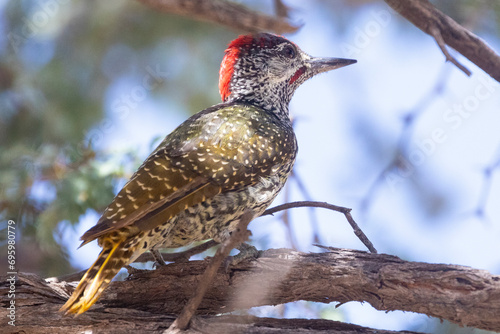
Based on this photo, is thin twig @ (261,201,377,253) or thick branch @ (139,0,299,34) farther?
thick branch @ (139,0,299,34)

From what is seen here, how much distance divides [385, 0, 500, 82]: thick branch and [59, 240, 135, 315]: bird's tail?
2073 mm

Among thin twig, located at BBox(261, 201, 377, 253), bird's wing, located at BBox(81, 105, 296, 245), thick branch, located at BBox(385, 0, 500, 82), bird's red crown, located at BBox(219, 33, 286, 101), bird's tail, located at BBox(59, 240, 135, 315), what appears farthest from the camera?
bird's red crown, located at BBox(219, 33, 286, 101)

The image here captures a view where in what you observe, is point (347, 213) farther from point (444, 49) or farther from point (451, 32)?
point (451, 32)

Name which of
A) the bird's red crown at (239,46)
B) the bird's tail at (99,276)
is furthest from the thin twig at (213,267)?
the bird's red crown at (239,46)

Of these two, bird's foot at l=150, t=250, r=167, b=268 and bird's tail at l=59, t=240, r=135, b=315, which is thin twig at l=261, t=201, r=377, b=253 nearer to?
bird's foot at l=150, t=250, r=167, b=268

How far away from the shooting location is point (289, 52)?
4.53 meters

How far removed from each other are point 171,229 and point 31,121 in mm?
2771

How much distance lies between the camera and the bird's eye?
4.52 metres

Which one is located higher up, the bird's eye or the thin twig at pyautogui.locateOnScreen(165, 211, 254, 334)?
the bird's eye

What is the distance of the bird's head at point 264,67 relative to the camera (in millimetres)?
4441

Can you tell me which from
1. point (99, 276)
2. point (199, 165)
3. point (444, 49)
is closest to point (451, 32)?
point (444, 49)

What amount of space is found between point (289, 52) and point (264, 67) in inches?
8.8

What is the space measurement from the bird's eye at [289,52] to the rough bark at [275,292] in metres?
1.76

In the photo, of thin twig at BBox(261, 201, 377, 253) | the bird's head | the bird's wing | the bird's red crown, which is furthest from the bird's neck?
thin twig at BBox(261, 201, 377, 253)
